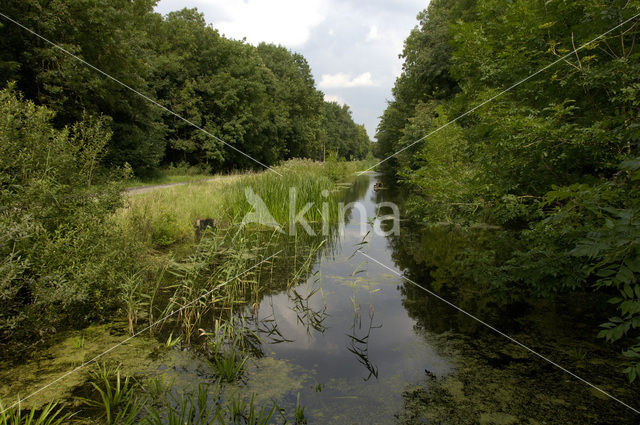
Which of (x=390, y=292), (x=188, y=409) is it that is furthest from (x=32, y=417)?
(x=390, y=292)

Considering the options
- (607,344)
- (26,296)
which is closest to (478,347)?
(607,344)

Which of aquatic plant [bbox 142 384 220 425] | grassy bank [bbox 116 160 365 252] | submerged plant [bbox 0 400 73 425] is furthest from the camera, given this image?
grassy bank [bbox 116 160 365 252]

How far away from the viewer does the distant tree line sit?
12266 mm

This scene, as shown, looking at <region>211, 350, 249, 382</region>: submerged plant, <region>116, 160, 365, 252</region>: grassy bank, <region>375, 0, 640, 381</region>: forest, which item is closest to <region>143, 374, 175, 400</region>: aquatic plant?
<region>211, 350, 249, 382</region>: submerged plant

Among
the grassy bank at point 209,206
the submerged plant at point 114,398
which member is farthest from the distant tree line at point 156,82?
the submerged plant at point 114,398

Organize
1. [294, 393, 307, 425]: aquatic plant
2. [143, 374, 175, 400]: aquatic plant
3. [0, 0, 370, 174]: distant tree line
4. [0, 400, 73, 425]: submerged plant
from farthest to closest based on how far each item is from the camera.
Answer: [0, 0, 370, 174]: distant tree line → [143, 374, 175, 400]: aquatic plant → [294, 393, 307, 425]: aquatic plant → [0, 400, 73, 425]: submerged plant

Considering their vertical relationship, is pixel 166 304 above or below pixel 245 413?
above

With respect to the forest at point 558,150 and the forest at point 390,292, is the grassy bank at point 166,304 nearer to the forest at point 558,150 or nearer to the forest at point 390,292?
the forest at point 390,292

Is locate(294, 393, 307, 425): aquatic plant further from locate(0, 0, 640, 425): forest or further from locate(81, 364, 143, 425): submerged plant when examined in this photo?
locate(81, 364, 143, 425): submerged plant

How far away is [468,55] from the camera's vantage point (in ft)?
17.4

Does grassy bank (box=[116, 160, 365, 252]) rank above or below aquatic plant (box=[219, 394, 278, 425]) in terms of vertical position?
above

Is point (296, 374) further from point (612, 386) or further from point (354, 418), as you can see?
point (612, 386)

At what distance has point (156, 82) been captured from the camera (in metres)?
22.5

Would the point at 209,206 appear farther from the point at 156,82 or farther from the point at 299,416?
the point at 156,82
